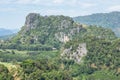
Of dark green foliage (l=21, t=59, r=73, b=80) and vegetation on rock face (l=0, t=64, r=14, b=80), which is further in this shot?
dark green foliage (l=21, t=59, r=73, b=80)

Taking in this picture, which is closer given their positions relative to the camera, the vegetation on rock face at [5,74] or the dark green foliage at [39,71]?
the vegetation on rock face at [5,74]

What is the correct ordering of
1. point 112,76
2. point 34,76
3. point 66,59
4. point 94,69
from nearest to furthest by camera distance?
point 34,76, point 112,76, point 94,69, point 66,59

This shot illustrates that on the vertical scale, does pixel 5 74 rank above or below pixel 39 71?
above

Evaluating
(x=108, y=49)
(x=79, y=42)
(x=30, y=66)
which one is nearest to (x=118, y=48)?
(x=108, y=49)

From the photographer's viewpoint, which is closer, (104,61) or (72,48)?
(104,61)

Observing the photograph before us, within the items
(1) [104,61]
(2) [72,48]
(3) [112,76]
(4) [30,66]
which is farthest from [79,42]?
(4) [30,66]

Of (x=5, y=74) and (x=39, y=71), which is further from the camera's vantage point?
(x=39, y=71)

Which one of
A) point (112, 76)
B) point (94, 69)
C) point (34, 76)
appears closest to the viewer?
point (34, 76)

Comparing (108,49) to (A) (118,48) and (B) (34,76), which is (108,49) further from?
(B) (34,76)

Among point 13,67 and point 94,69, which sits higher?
point 13,67

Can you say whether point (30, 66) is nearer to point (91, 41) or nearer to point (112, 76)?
point (112, 76)
